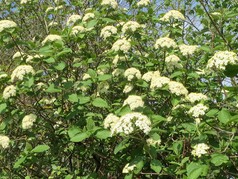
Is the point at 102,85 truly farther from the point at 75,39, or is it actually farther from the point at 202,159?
the point at 202,159

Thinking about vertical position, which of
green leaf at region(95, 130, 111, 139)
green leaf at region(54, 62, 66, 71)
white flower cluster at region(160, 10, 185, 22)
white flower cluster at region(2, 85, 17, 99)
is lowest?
green leaf at region(95, 130, 111, 139)

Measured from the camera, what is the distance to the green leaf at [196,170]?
8.49 ft

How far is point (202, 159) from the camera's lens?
2826 mm

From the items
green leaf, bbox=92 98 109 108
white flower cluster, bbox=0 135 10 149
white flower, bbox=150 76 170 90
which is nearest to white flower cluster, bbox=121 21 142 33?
white flower, bbox=150 76 170 90

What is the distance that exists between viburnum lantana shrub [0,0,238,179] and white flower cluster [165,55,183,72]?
0.4 inches

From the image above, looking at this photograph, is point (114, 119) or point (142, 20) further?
point (142, 20)

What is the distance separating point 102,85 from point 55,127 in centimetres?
82

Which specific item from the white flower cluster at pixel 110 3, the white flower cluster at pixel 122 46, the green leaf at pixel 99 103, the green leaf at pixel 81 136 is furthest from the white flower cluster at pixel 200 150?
the white flower cluster at pixel 110 3

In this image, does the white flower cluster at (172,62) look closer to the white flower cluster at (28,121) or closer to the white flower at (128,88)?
the white flower at (128,88)

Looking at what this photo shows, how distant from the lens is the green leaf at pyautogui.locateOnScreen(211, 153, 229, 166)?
2607 millimetres

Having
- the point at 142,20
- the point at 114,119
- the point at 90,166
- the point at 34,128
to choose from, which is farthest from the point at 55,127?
the point at 142,20

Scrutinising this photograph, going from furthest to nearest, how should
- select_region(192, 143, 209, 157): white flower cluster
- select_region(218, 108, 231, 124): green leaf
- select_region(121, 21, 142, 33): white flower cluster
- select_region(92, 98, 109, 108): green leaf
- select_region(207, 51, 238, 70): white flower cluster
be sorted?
select_region(121, 21, 142, 33): white flower cluster
select_region(92, 98, 109, 108): green leaf
select_region(218, 108, 231, 124): green leaf
select_region(192, 143, 209, 157): white flower cluster
select_region(207, 51, 238, 70): white flower cluster

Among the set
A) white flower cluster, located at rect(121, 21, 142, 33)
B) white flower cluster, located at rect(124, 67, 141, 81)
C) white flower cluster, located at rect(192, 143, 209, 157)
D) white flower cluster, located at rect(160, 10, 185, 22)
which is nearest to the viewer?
white flower cluster, located at rect(192, 143, 209, 157)

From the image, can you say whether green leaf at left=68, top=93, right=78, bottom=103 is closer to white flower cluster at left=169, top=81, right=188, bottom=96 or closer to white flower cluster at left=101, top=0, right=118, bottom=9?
white flower cluster at left=169, top=81, right=188, bottom=96
